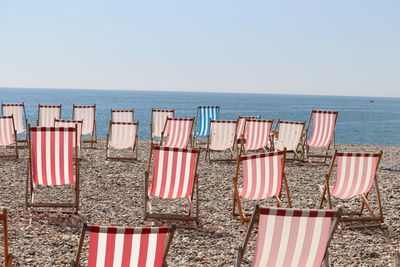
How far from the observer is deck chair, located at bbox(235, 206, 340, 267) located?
2.83 m

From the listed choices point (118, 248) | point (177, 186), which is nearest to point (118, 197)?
point (177, 186)

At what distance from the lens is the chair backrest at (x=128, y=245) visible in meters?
2.48

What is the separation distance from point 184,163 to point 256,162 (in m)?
0.78

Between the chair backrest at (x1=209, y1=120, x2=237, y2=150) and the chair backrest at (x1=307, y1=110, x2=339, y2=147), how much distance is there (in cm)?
159

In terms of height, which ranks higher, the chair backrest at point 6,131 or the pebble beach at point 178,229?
the chair backrest at point 6,131

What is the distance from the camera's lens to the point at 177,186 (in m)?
5.14

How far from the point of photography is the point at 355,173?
511 centimetres

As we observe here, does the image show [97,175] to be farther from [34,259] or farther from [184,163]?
[34,259]

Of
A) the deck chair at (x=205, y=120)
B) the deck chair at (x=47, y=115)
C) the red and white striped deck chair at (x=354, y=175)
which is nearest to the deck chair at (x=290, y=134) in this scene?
the deck chair at (x=205, y=120)

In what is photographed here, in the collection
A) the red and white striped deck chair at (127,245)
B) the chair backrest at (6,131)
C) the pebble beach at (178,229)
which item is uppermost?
the red and white striped deck chair at (127,245)

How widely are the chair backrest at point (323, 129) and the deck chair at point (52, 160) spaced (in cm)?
531

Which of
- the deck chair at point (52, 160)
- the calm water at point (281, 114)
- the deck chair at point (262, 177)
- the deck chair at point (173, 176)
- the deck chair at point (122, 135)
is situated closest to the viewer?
the deck chair at point (262, 177)

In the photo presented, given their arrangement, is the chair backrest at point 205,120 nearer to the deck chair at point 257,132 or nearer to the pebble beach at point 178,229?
the deck chair at point 257,132

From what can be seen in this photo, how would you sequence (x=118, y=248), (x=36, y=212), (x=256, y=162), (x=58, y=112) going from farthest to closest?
1. (x=58, y=112)
2. (x=36, y=212)
3. (x=256, y=162)
4. (x=118, y=248)
